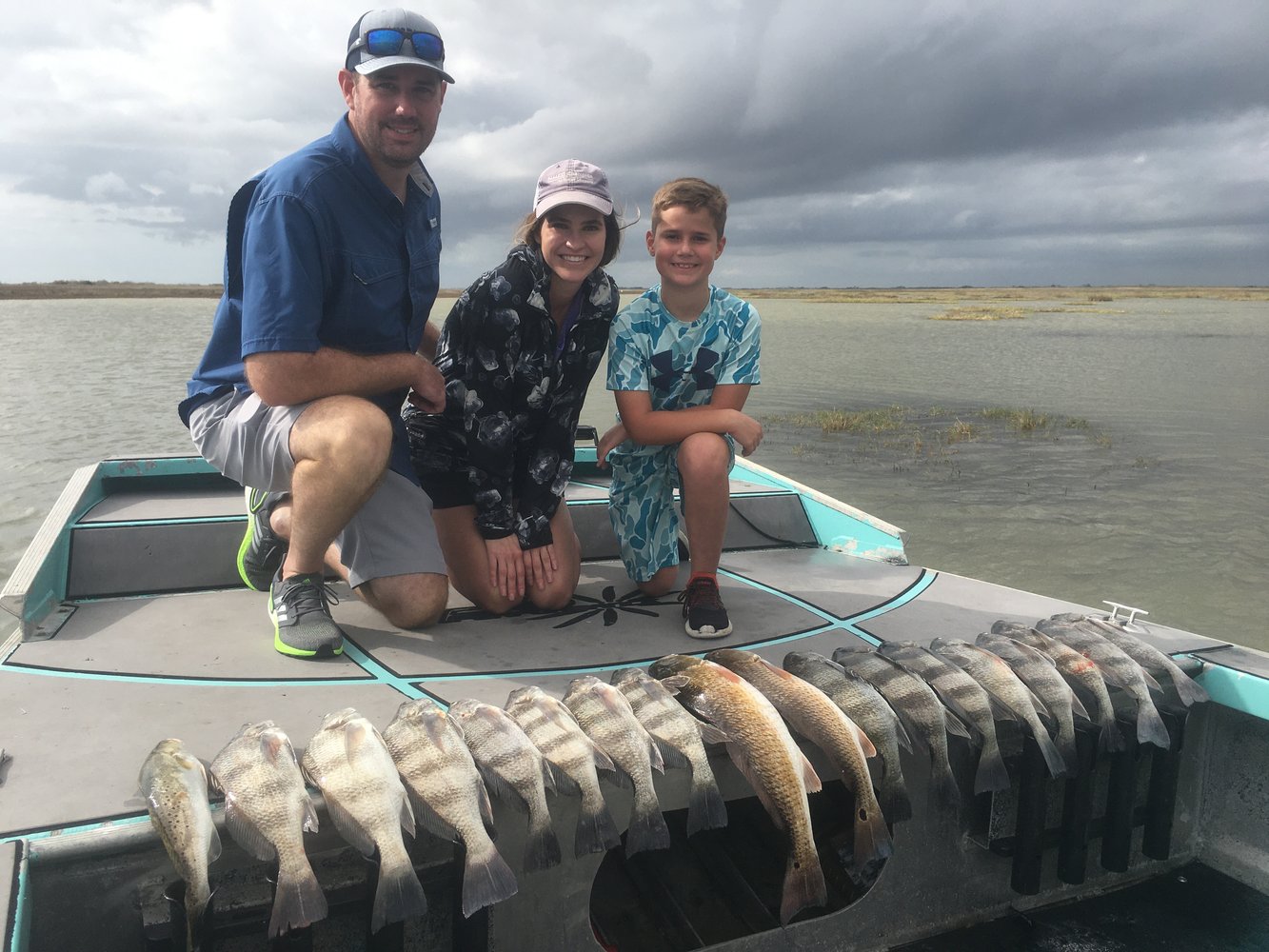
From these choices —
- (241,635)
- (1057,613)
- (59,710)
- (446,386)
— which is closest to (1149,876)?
(1057,613)

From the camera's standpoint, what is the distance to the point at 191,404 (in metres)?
3.88

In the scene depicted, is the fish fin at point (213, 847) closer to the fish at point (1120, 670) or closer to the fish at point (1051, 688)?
the fish at point (1051, 688)

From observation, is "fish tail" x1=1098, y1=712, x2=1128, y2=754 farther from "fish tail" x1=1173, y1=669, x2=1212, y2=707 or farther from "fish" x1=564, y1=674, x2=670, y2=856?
"fish" x1=564, y1=674, x2=670, y2=856

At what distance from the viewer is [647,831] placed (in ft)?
8.08

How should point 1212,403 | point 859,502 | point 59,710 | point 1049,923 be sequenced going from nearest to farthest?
point 59,710, point 1049,923, point 859,502, point 1212,403

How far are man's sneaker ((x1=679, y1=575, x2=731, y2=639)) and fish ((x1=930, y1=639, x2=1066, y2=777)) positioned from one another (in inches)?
34.5

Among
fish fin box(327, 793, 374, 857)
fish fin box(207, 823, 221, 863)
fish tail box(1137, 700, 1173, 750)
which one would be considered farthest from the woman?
fish tail box(1137, 700, 1173, 750)

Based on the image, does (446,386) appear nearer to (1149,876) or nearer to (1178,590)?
(1149,876)

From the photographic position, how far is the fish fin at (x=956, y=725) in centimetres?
294

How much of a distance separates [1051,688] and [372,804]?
227cm

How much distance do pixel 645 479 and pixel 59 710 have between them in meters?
2.55

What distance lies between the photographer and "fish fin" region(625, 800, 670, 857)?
8.06 feet

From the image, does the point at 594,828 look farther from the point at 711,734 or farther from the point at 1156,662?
the point at 1156,662

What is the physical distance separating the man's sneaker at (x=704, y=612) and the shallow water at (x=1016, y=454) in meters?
5.31
